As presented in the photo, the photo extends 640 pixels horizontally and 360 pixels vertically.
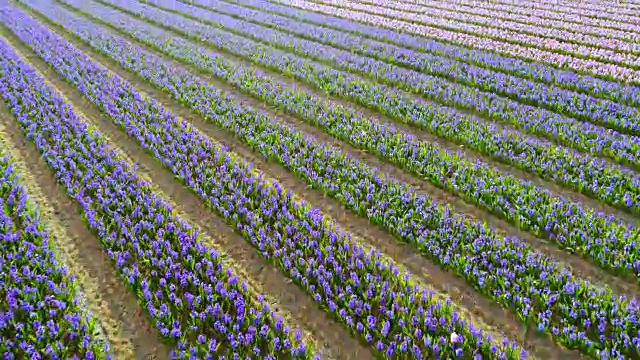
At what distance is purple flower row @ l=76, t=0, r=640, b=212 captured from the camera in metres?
7.74

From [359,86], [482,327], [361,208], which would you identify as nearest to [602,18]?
[359,86]

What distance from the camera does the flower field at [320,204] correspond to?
516 centimetres

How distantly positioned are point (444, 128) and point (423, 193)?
2.41 meters

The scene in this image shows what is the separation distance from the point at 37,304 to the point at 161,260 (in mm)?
1305

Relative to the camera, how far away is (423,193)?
25.7 ft

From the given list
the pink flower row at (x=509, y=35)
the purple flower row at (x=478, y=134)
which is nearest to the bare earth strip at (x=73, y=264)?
the purple flower row at (x=478, y=134)

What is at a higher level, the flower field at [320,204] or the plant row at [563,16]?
the flower field at [320,204]

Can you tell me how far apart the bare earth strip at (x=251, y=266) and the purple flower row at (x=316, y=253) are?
12cm

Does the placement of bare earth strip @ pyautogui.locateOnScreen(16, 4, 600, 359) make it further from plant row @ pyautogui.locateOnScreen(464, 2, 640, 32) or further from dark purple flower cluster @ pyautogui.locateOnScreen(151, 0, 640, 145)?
plant row @ pyautogui.locateOnScreen(464, 2, 640, 32)

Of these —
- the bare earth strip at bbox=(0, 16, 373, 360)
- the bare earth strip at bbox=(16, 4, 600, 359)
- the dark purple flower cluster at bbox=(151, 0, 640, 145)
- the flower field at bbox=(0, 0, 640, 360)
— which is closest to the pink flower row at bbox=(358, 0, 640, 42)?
the flower field at bbox=(0, 0, 640, 360)

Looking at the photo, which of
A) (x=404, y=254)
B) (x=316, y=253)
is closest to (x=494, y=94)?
(x=404, y=254)

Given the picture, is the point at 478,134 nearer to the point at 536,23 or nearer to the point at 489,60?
the point at 489,60

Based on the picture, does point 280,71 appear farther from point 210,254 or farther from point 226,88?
point 210,254

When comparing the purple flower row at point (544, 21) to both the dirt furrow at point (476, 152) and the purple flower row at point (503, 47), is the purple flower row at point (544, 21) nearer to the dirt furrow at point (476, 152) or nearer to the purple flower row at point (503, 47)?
the purple flower row at point (503, 47)
